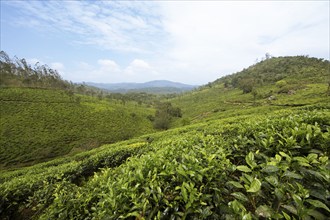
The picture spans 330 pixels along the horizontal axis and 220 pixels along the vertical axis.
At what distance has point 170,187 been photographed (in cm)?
244

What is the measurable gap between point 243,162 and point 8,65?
301 ft

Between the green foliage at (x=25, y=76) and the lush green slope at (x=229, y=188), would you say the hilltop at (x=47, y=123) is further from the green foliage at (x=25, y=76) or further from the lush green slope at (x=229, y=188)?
the lush green slope at (x=229, y=188)

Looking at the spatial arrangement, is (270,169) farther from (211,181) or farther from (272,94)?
(272,94)

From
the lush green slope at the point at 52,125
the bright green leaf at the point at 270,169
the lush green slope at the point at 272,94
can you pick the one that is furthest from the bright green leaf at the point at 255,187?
the lush green slope at the point at 52,125

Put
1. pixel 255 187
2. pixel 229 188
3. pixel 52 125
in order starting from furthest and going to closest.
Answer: pixel 52 125, pixel 229 188, pixel 255 187

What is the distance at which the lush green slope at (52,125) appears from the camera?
36244 millimetres

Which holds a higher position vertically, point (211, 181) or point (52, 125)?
point (211, 181)

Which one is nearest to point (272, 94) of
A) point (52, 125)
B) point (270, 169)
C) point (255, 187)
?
point (52, 125)

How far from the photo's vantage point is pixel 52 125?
148ft

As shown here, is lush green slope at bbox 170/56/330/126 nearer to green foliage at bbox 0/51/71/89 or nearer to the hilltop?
the hilltop

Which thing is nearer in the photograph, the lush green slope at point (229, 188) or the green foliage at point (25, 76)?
the lush green slope at point (229, 188)

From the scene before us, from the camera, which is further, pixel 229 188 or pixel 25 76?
pixel 25 76

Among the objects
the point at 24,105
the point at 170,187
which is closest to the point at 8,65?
the point at 24,105

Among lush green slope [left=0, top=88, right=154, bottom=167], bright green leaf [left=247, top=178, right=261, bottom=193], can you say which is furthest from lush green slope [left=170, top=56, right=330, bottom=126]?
bright green leaf [left=247, top=178, right=261, bottom=193]
